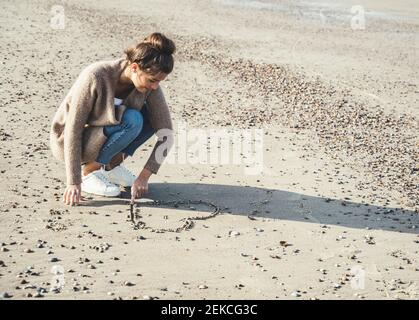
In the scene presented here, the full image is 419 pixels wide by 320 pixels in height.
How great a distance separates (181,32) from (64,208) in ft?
27.8

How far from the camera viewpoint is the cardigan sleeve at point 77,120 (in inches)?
206

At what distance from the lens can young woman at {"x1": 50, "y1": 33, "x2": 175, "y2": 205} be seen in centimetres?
515

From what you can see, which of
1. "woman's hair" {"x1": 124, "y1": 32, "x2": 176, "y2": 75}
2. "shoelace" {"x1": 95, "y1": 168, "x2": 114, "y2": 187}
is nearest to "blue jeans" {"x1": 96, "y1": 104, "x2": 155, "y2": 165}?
"shoelace" {"x1": 95, "y1": 168, "x2": 114, "y2": 187}

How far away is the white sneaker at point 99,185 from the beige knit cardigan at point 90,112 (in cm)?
21

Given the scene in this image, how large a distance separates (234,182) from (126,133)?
4.64ft

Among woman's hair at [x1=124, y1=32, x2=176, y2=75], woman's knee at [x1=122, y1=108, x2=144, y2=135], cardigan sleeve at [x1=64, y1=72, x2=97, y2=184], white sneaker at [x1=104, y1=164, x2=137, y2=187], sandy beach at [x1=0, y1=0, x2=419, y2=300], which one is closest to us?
sandy beach at [x1=0, y1=0, x2=419, y2=300]

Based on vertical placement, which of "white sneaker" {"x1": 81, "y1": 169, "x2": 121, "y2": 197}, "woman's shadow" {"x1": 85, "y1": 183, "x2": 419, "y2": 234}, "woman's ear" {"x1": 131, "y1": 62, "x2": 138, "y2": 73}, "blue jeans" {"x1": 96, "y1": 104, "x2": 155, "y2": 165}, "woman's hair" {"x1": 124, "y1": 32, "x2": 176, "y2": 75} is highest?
"woman's hair" {"x1": 124, "y1": 32, "x2": 176, "y2": 75}

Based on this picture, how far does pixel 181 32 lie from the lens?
13.4m

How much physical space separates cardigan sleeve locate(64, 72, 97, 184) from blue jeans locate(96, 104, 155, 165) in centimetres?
26

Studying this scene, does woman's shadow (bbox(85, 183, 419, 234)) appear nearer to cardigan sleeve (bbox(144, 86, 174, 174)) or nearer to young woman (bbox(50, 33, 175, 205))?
young woman (bbox(50, 33, 175, 205))

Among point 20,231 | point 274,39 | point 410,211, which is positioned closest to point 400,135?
point 410,211

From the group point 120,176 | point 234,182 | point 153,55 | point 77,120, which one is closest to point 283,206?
point 234,182
